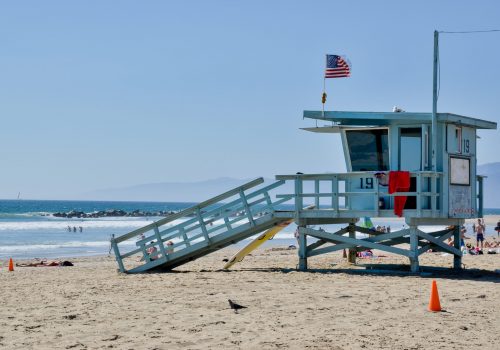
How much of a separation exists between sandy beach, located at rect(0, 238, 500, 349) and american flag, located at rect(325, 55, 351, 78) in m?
5.13

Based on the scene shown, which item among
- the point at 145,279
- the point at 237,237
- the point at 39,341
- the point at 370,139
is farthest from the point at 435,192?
the point at 39,341

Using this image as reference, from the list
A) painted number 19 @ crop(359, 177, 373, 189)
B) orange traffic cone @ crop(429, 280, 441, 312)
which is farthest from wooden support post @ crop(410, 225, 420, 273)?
orange traffic cone @ crop(429, 280, 441, 312)

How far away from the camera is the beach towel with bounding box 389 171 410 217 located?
18383mm

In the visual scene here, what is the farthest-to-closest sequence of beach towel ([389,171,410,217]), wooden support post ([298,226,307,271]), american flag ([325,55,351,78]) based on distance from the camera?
american flag ([325,55,351,78])
wooden support post ([298,226,307,271])
beach towel ([389,171,410,217])

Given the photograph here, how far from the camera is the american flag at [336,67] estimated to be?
67.4 feet

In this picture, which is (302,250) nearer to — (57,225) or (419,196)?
(419,196)

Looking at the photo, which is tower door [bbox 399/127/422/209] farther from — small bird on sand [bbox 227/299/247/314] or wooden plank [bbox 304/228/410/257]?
small bird on sand [bbox 227/299/247/314]

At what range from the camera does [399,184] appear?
Answer: 18469 mm

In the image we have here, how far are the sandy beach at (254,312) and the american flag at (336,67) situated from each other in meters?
5.13

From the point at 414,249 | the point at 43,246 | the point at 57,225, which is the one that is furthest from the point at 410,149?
the point at 57,225

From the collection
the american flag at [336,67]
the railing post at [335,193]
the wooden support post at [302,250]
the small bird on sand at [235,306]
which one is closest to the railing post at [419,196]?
the railing post at [335,193]

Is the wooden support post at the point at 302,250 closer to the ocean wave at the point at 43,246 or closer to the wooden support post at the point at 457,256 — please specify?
the wooden support post at the point at 457,256

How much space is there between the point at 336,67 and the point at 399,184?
12.4ft

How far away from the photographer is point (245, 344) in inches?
409
